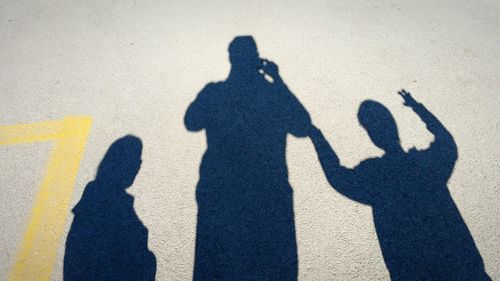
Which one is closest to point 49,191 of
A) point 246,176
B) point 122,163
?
point 122,163

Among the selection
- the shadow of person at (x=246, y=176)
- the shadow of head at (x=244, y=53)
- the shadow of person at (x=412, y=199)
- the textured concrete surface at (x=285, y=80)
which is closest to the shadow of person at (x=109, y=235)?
the textured concrete surface at (x=285, y=80)

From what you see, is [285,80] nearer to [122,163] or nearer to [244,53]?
[244,53]

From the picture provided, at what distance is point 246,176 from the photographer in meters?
2.96

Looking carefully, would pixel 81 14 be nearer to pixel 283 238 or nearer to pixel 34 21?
pixel 34 21

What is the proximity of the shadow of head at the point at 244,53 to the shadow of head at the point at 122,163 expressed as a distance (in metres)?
2.02

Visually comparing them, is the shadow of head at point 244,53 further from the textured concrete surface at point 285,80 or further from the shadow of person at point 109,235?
the shadow of person at point 109,235

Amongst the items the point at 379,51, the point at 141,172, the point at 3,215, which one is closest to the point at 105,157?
the point at 141,172

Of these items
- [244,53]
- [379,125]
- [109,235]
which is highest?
[244,53]

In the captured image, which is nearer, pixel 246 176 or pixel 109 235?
pixel 109 235

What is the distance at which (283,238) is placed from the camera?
2.55 metres

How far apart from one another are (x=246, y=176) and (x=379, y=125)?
1.95 meters

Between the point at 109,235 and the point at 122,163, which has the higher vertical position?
the point at 122,163

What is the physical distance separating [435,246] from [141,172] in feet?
10.7

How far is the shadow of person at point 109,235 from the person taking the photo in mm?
2391
